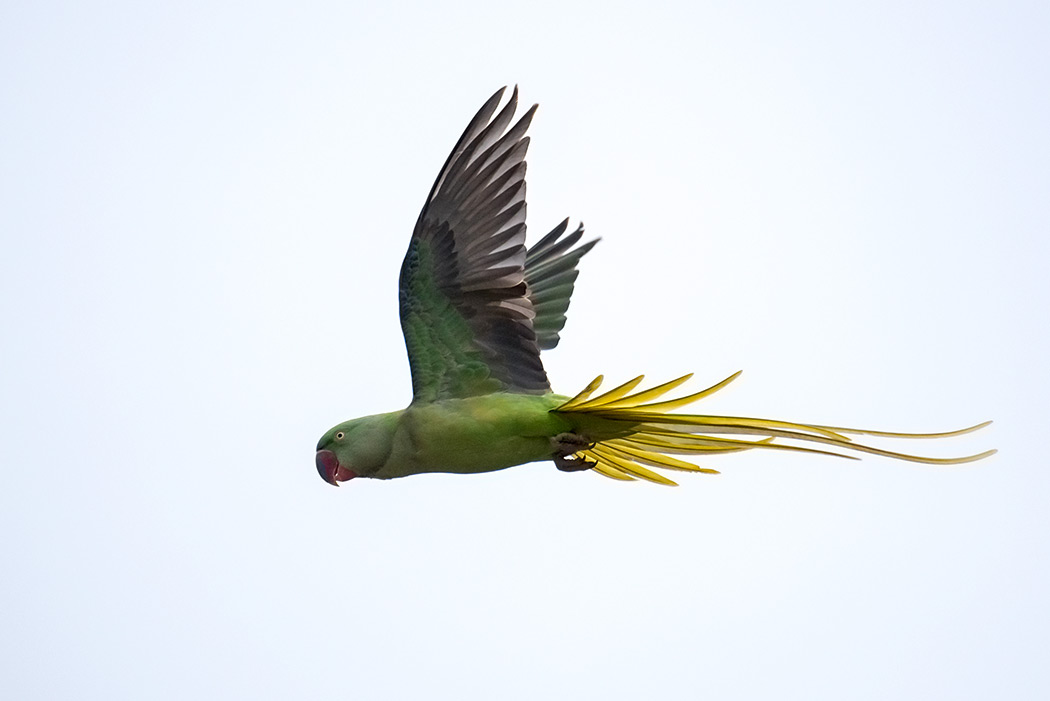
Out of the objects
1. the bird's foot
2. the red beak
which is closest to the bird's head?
the red beak

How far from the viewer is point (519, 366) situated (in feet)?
21.1

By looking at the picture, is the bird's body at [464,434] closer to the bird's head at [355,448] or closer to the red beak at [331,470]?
the bird's head at [355,448]

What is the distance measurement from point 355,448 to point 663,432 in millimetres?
1475

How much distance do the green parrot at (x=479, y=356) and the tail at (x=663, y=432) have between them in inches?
0.5

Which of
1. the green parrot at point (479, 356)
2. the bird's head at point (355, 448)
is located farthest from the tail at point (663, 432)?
the bird's head at point (355, 448)

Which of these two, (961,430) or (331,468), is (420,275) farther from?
(961,430)

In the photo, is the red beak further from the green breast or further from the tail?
the tail

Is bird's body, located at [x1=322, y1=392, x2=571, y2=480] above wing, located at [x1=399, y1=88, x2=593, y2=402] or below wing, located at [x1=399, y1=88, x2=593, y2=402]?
below

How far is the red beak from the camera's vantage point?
6.58m

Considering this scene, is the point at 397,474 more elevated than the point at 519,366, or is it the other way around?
the point at 519,366

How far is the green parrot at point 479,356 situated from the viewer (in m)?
6.27

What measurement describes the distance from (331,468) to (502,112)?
1.91 metres

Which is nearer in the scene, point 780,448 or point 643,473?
point 780,448

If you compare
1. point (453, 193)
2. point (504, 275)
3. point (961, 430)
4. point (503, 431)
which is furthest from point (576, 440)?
point (961, 430)
